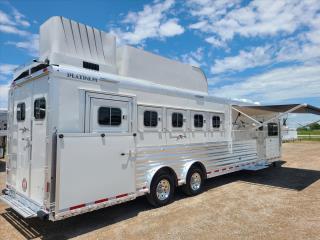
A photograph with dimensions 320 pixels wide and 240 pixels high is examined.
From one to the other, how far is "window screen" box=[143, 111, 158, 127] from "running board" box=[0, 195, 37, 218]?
280 cm

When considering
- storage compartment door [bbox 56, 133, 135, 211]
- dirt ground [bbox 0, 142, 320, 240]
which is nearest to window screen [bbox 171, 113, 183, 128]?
storage compartment door [bbox 56, 133, 135, 211]

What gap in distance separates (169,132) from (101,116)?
205 cm

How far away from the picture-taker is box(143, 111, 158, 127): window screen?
622 cm

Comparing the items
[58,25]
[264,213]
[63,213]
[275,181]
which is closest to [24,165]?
[63,213]

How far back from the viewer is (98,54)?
593 cm

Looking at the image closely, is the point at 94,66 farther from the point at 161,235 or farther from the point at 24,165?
the point at 161,235

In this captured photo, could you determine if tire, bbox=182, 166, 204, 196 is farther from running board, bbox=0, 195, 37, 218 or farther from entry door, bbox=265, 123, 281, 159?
entry door, bbox=265, 123, 281, 159

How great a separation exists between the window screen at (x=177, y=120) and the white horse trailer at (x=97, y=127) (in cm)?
2

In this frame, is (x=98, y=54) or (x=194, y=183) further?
(x=194, y=183)

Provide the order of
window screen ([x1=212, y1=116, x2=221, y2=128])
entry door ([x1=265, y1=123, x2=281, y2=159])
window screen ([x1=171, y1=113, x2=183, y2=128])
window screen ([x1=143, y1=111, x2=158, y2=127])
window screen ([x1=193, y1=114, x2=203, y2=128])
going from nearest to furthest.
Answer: window screen ([x1=143, y1=111, x2=158, y2=127]) < window screen ([x1=171, y1=113, x2=183, y2=128]) < window screen ([x1=193, y1=114, x2=203, y2=128]) < window screen ([x1=212, y1=116, x2=221, y2=128]) < entry door ([x1=265, y1=123, x2=281, y2=159])

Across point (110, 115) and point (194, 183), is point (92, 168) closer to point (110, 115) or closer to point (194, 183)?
point (110, 115)

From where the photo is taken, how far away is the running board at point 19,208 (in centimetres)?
476

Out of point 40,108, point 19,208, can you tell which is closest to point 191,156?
point 40,108

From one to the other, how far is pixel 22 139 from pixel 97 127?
5.71 ft
